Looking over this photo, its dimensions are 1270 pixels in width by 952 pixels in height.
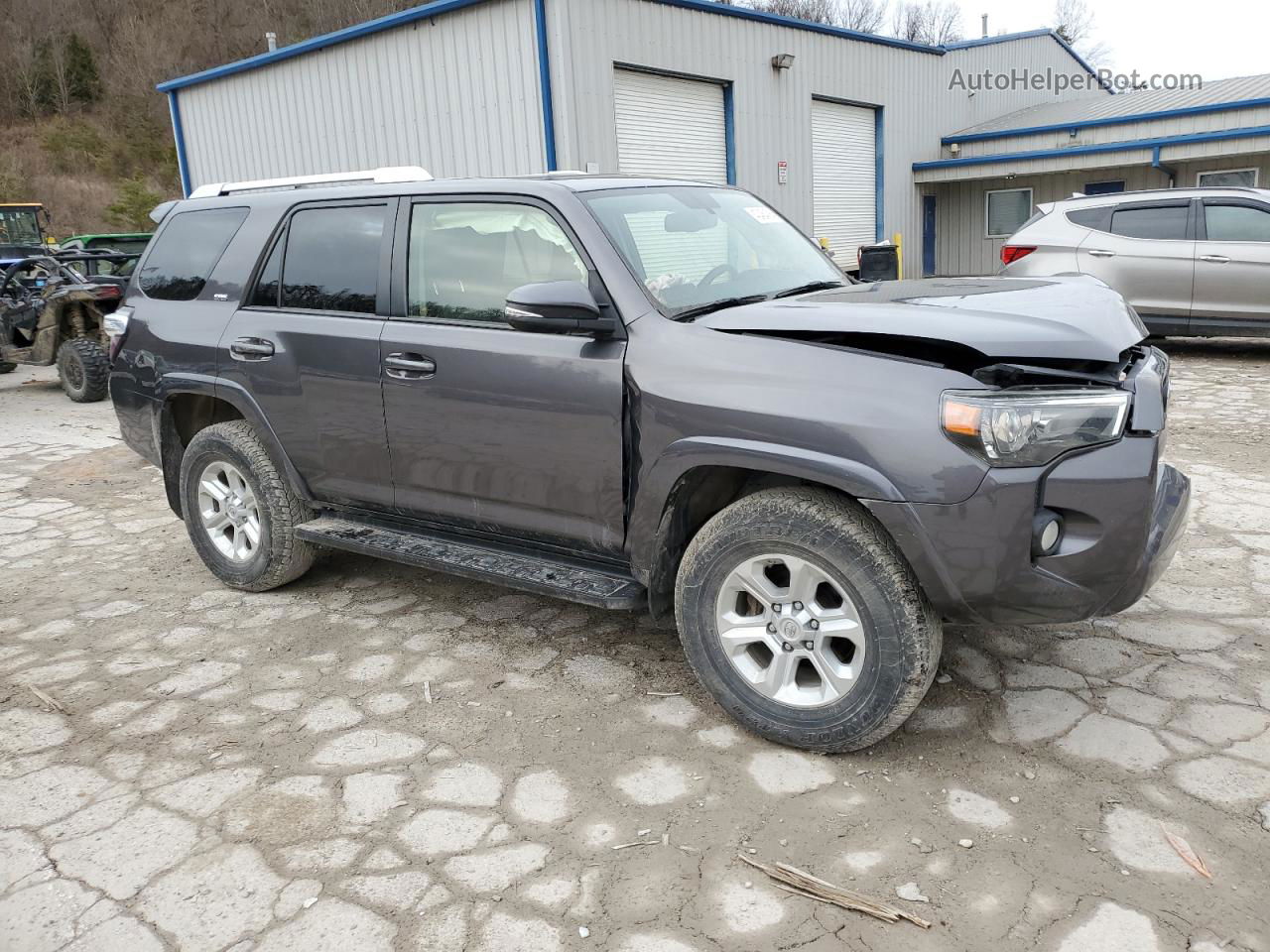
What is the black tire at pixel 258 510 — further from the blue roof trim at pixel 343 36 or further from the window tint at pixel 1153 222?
the blue roof trim at pixel 343 36

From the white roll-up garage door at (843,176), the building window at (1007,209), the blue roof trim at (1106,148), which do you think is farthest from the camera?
the building window at (1007,209)

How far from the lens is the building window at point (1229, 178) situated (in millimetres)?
17484

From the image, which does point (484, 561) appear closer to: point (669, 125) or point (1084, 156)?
point (669, 125)

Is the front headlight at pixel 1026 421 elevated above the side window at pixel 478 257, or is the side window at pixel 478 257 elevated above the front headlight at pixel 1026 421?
the side window at pixel 478 257

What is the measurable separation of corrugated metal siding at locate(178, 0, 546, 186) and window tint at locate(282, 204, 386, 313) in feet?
30.4

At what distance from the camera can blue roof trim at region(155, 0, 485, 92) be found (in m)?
13.5

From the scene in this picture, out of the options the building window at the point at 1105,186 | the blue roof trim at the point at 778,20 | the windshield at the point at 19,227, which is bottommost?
the building window at the point at 1105,186

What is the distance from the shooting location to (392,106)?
1489 centimetres

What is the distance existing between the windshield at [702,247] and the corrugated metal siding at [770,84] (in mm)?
9498

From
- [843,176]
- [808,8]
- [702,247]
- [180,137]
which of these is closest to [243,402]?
[702,247]

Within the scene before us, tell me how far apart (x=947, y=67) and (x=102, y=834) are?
72.5 ft

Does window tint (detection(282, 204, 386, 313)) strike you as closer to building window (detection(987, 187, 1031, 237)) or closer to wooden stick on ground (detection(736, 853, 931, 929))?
wooden stick on ground (detection(736, 853, 931, 929))

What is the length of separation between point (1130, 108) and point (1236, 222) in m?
11.2

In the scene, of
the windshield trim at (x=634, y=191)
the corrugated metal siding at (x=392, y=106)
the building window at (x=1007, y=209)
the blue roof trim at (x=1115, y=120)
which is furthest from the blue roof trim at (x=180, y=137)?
the windshield trim at (x=634, y=191)
